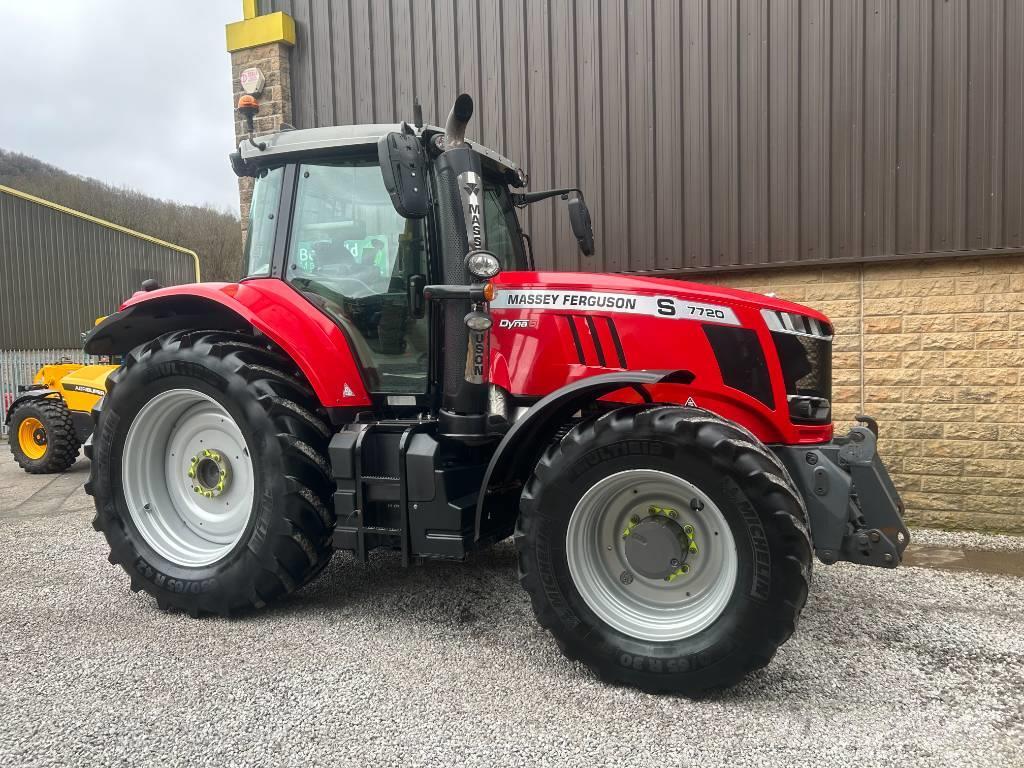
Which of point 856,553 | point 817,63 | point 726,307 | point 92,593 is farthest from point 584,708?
point 817,63

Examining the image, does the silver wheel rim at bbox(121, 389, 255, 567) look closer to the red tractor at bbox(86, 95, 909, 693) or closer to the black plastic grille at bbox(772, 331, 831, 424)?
the red tractor at bbox(86, 95, 909, 693)

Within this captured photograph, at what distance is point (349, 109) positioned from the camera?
705cm

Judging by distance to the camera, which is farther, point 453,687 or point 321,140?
point 321,140

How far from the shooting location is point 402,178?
3170 millimetres

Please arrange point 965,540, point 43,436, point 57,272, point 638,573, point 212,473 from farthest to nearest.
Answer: point 57,272
point 43,436
point 965,540
point 212,473
point 638,573

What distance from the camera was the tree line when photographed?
2916cm

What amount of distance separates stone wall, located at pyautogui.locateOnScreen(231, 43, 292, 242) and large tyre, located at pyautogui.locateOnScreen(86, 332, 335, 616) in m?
3.45

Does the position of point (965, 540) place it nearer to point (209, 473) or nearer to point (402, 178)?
point (402, 178)

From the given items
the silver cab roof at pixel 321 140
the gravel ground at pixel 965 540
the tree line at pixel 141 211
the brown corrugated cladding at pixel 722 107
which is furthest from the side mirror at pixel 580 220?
the tree line at pixel 141 211

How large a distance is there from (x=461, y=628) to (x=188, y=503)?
5.73ft

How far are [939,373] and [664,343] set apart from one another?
3373mm

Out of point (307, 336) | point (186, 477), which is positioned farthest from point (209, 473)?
point (307, 336)

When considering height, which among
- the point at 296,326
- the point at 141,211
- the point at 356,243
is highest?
the point at 141,211

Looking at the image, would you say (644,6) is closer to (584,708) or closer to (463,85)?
(463,85)
